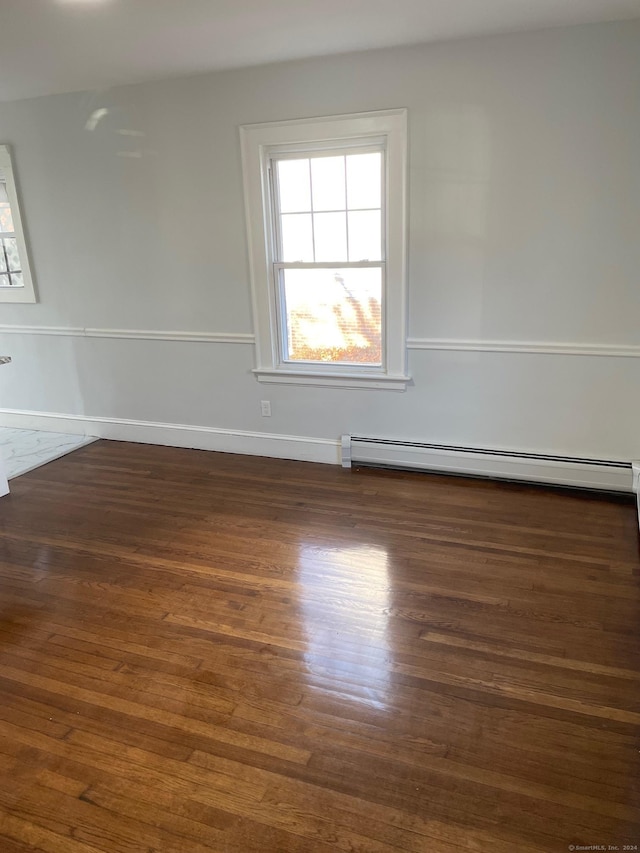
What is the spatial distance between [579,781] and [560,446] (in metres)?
2.14

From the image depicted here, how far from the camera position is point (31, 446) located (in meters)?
4.62

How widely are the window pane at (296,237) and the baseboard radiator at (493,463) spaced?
1212mm

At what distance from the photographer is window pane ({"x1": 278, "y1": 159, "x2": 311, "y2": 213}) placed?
3646mm

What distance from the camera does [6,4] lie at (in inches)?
96.8

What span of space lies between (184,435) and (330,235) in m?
1.85

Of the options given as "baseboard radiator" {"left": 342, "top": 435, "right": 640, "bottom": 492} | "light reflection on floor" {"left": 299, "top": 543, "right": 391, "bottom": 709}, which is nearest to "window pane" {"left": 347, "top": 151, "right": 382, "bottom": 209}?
"baseboard radiator" {"left": 342, "top": 435, "right": 640, "bottom": 492}

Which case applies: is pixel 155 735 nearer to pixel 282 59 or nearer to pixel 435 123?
pixel 435 123

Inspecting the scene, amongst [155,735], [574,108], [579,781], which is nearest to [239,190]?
[574,108]

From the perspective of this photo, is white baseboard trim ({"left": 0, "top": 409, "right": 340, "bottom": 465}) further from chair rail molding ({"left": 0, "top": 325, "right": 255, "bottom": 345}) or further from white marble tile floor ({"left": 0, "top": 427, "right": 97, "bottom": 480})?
chair rail molding ({"left": 0, "top": 325, "right": 255, "bottom": 345})

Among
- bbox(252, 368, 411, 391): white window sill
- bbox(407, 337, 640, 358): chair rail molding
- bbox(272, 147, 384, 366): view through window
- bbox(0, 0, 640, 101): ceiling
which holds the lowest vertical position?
bbox(252, 368, 411, 391): white window sill

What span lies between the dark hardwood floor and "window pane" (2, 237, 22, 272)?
7.03ft

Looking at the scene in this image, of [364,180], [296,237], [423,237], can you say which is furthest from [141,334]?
[423,237]

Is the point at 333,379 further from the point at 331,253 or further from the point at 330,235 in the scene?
the point at 330,235

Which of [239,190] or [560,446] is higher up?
[239,190]
